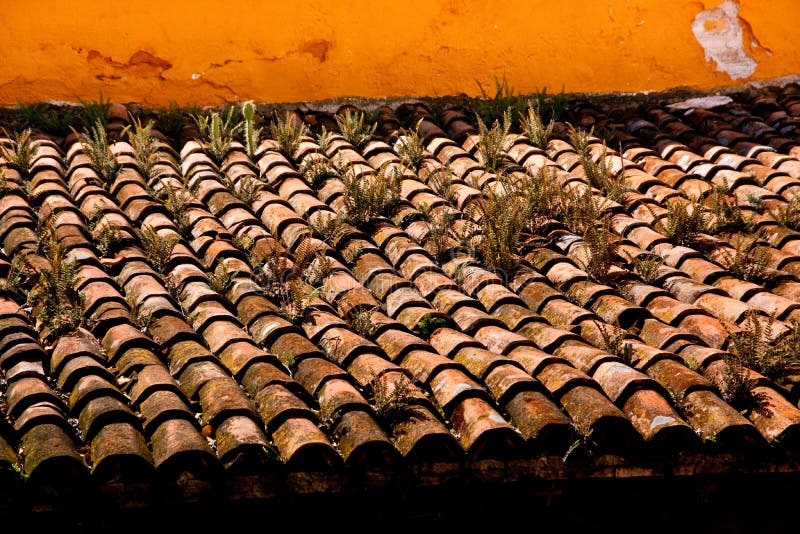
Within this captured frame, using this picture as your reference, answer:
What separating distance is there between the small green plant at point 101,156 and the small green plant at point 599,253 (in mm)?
2867

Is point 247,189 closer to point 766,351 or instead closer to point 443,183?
point 443,183

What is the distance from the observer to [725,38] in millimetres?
8312

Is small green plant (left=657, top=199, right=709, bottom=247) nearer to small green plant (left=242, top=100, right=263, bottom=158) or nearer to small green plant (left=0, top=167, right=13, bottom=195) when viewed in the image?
small green plant (left=242, top=100, right=263, bottom=158)

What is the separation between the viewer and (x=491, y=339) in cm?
454

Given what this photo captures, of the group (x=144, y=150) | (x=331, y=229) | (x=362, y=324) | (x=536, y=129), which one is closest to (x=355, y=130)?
(x=536, y=129)

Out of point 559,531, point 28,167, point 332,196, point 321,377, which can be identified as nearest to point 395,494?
point 321,377

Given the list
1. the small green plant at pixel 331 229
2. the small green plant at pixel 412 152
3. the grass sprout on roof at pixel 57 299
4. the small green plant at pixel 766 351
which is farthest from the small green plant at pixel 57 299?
the small green plant at pixel 766 351

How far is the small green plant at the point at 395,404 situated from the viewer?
3855 mm

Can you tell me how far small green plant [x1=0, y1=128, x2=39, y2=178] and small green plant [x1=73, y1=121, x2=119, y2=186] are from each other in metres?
0.32

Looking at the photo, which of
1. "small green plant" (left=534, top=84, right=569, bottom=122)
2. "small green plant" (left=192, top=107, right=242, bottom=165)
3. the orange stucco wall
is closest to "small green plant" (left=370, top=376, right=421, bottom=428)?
"small green plant" (left=192, top=107, right=242, bottom=165)

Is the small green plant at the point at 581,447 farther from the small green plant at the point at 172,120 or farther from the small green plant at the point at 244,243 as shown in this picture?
the small green plant at the point at 172,120

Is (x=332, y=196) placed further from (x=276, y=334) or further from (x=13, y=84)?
(x=13, y=84)

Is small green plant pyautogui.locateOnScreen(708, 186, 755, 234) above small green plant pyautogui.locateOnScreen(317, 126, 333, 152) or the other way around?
the other way around

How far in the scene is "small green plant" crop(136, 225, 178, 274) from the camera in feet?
16.6
